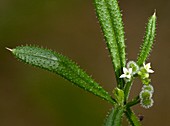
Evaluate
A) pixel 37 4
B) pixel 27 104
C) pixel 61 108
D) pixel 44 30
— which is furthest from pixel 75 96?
pixel 37 4

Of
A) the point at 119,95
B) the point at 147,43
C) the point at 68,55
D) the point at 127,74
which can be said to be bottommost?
the point at 119,95

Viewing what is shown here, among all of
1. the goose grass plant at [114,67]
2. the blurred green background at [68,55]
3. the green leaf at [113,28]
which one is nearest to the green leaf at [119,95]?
the goose grass plant at [114,67]

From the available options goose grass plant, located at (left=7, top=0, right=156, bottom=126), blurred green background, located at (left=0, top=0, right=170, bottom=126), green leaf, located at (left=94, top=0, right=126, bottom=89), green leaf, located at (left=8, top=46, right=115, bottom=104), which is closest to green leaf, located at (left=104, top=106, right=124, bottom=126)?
goose grass plant, located at (left=7, top=0, right=156, bottom=126)

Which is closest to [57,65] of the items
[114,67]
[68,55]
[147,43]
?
[114,67]

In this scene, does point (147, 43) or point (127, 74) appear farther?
point (147, 43)

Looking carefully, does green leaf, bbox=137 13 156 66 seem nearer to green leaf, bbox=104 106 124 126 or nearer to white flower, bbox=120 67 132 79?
white flower, bbox=120 67 132 79

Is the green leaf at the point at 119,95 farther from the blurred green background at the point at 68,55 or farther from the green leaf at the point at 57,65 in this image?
the blurred green background at the point at 68,55

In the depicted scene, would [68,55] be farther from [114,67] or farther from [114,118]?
[114,118]
